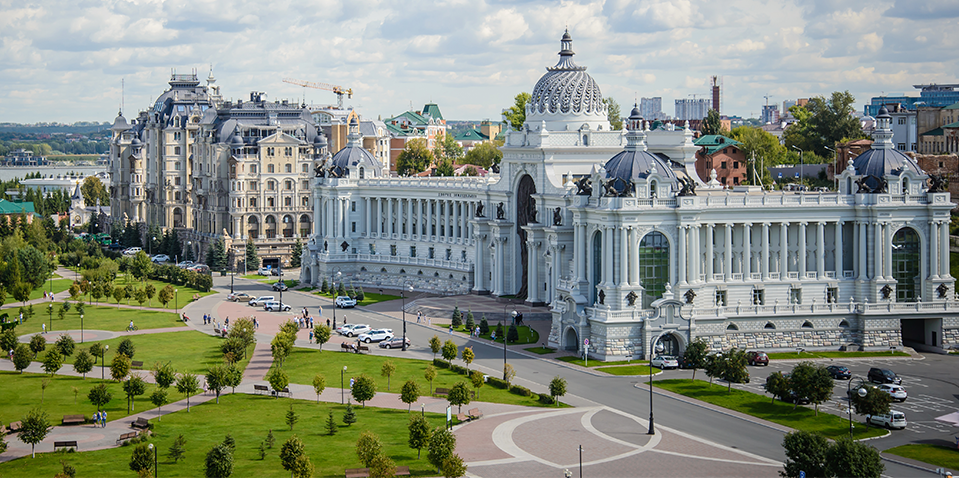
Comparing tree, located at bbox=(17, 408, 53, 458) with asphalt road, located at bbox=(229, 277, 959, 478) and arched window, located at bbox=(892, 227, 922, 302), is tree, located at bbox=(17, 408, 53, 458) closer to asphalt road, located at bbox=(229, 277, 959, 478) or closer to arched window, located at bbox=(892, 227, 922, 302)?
asphalt road, located at bbox=(229, 277, 959, 478)

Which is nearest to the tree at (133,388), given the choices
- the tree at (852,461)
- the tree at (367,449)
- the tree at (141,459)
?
the tree at (141,459)

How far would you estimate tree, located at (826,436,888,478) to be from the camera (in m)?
62.6

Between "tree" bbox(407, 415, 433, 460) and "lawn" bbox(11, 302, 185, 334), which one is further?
"lawn" bbox(11, 302, 185, 334)

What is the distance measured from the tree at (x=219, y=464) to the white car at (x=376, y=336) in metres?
46.1

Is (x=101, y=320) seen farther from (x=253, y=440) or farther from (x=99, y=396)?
(x=253, y=440)

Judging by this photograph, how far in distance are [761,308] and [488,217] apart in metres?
41.1

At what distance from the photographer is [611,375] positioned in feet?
318

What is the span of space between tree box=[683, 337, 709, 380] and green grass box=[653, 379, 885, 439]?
1367 millimetres

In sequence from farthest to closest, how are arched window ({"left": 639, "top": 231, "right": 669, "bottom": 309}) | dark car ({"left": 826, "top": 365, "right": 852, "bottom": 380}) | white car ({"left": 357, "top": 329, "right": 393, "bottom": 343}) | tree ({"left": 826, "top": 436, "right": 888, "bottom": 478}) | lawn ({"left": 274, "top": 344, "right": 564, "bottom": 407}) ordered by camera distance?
white car ({"left": 357, "top": 329, "right": 393, "bottom": 343})
arched window ({"left": 639, "top": 231, "right": 669, "bottom": 309})
dark car ({"left": 826, "top": 365, "right": 852, "bottom": 380})
lawn ({"left": 274, "top": 344, "right": 564, "bottom": 407})
tree ({"left": 826, "top": 436, "right": 888, "bottom": 478})

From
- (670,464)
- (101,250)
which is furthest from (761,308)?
(101,250)

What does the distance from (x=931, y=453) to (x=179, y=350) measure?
66.6 metres

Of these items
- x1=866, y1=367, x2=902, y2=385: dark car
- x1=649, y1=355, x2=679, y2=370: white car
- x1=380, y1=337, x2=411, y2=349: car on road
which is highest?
x1=380, y1=337, x2=411, y2=349: car on road

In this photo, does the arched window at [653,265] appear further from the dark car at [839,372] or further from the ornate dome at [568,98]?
the ornate dome at [568,98]

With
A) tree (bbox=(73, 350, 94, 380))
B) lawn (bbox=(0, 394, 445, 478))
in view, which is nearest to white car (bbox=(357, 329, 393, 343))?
lawn (bbox=(0, 394, 445, 478))
